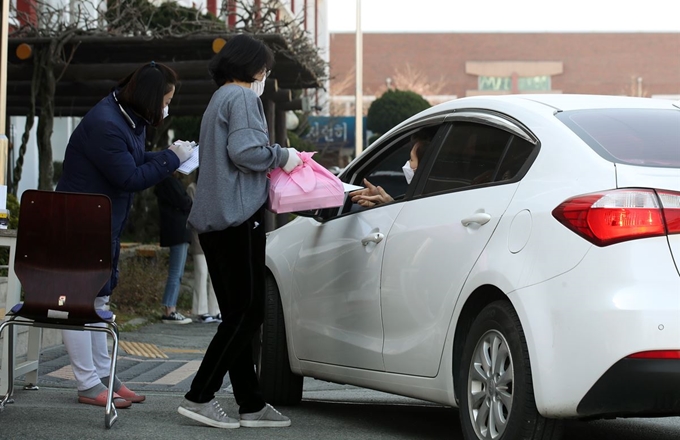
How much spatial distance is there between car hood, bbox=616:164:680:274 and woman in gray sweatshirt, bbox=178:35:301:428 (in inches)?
73.9

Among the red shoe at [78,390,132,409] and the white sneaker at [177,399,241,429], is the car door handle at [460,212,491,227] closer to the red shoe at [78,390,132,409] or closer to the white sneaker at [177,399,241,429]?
the white sneaker at [177,399,241,429]

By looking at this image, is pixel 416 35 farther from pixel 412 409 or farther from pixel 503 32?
pixel 412 409

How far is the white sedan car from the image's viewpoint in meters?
4.12

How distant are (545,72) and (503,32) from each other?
4.59 meters

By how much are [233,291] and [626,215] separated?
84.2 inches

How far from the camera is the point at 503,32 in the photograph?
309 feet

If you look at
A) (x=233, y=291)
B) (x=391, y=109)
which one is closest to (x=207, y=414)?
(x=233, y=291)

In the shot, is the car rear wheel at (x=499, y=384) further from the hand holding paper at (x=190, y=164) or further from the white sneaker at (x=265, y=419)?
the hand holding paper at (x=190, y=164)

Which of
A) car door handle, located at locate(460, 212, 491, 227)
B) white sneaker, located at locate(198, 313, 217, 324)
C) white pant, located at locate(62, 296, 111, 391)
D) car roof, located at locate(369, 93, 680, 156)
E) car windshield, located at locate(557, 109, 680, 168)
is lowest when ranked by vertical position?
white sneaker, located at locate(198, 313, 217, 324)

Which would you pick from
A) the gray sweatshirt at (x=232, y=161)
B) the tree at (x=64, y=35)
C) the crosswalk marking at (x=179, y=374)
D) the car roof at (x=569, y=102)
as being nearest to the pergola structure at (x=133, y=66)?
the tree at (x=64, y=35)

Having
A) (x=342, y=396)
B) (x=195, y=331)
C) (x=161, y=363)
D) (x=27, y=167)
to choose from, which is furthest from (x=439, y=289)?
(x=27, y=167)

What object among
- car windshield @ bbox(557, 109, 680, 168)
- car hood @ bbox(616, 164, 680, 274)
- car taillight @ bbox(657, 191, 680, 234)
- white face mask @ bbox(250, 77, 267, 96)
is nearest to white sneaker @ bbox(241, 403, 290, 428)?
white face mask @ bbox(250, 77, 267, 96)

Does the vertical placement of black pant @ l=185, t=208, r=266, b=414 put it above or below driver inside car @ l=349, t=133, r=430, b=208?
below

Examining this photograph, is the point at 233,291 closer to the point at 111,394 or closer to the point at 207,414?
the point at 207,414
